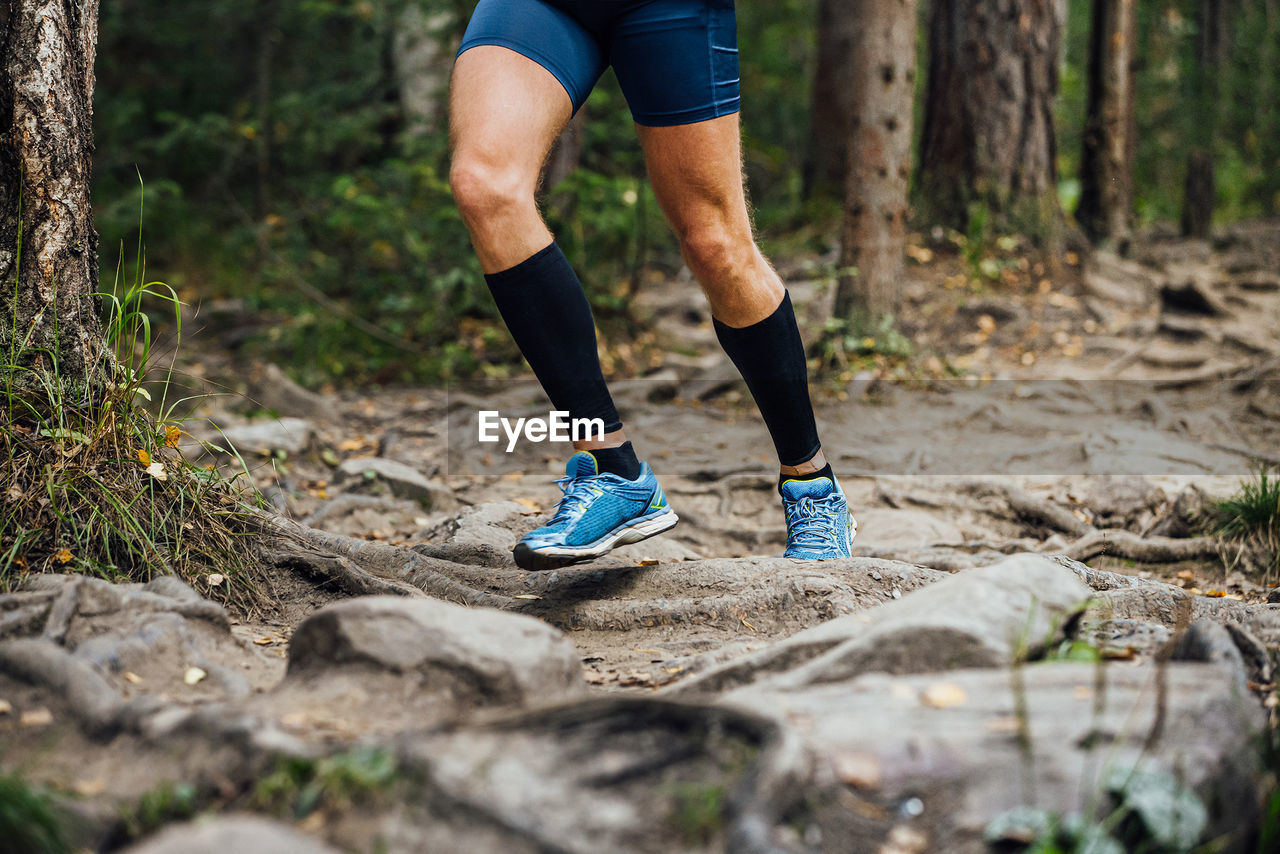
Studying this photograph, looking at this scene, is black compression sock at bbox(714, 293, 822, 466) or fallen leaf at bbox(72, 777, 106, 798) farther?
black compression sock at bbox(714, 293, 822, 466)

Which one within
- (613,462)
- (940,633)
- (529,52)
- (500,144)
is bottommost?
(940,633)

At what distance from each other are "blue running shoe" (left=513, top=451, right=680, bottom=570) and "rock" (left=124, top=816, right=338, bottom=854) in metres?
1.06

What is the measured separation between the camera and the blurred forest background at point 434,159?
623 cm

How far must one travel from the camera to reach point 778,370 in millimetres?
2584

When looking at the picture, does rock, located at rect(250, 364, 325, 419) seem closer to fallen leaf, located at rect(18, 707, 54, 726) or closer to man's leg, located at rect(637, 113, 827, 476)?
man's leg, located at rect(637, 113, 827, 476)

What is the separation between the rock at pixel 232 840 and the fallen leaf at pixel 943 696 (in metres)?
0.83

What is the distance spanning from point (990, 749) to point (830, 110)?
26.0ft

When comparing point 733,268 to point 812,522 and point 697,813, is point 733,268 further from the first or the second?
point 697,813

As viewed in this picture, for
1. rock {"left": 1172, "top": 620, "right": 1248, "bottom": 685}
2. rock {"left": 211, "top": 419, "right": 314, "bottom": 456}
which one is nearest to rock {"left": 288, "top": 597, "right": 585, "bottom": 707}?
rock {"left": 1172, "top": 620, "right": 1248, "bottom": 685}

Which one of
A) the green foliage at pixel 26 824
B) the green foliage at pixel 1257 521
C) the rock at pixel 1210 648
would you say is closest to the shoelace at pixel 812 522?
the rock at pixel 1210 648

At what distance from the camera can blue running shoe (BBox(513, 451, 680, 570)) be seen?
218 cm

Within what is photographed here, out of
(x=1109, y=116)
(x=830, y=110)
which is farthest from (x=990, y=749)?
(x=830, y=110)

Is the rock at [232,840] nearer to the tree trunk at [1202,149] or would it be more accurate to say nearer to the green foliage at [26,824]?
the green foliage at [26,824]

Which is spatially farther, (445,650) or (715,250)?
(715,250)
